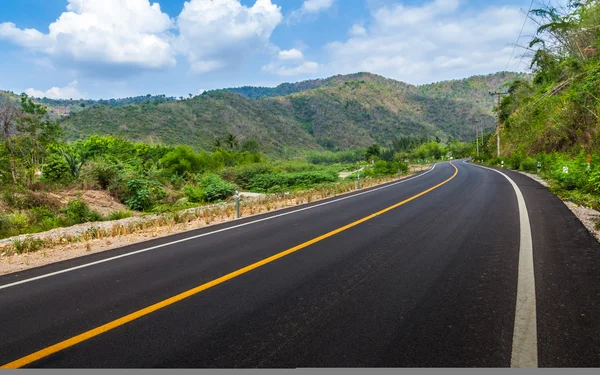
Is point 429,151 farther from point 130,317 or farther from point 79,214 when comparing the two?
point 130,317

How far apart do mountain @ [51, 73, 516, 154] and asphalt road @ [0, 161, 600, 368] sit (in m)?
59.8

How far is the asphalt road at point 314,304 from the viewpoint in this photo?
2.95 metres

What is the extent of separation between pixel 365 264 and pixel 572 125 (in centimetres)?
2723

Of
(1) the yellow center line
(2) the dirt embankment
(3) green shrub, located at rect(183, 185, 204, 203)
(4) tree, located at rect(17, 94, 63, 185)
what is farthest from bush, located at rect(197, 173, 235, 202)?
(1) the yellow center line

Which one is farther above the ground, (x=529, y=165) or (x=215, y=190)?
(x=215, y=190)

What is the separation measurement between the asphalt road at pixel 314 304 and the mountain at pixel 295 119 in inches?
2353

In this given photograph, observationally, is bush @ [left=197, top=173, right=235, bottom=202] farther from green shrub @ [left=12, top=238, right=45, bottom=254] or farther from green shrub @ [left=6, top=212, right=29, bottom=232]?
green shrub @ [left=12, top=238, right=45, bottom=254]

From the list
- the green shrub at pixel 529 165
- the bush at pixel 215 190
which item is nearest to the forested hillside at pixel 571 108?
the green shrub at pixel 529 165

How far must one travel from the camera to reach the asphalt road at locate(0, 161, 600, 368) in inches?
116

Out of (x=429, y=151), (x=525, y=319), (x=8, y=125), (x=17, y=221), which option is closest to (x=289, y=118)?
(x=429, y=151)

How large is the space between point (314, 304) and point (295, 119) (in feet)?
495

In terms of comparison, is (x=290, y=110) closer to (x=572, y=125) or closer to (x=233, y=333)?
(x=572, y=125)

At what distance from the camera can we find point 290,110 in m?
159

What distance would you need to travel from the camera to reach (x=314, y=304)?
394cm
